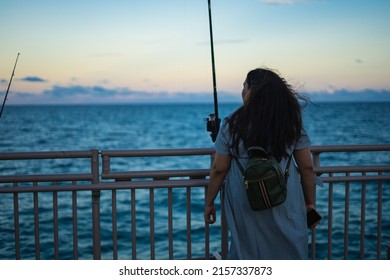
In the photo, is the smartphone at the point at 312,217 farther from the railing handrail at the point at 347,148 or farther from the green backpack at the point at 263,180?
the railing handrail at the point at 347,148

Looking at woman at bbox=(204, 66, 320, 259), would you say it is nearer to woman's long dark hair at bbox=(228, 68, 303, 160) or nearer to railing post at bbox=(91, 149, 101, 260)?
woman's long dark hair at bbox=(228, 68, 303, 160)

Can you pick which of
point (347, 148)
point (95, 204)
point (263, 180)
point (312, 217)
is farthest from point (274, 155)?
point (95, 204)

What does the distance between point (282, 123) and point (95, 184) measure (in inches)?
55.5

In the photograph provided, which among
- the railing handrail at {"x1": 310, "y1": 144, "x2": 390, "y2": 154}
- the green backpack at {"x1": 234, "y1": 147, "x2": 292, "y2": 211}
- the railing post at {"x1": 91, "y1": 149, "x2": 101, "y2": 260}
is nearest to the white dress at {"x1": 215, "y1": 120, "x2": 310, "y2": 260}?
the green backpack at {"x1": 234, "y1": 147, "x2": 292, "y2": 211}

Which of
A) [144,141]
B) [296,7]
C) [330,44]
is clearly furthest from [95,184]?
[144,141]

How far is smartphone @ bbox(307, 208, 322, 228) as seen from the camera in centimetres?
257

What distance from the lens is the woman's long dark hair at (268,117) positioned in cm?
221

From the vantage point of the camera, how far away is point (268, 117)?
86.7 inches

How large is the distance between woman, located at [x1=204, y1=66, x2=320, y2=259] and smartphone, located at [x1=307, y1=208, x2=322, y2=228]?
0.13 meters

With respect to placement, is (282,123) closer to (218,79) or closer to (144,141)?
(218,79)

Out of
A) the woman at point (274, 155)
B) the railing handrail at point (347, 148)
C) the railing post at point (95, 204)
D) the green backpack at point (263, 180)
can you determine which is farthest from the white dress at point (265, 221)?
the railing post at point (95, 204)

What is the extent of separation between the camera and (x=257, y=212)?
7.77ft

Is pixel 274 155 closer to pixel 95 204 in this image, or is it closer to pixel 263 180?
pixel 263 180

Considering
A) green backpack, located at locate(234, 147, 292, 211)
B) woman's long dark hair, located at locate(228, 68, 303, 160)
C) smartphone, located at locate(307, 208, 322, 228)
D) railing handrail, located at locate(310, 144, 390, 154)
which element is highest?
woman's long dark hair, located at locate(228, 68, 303, 160)
